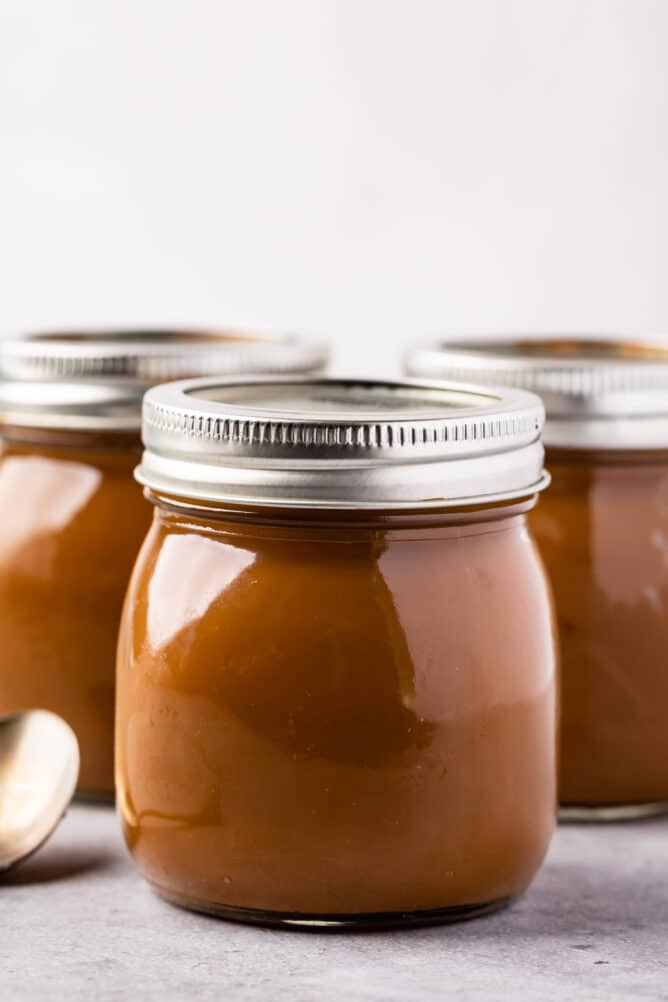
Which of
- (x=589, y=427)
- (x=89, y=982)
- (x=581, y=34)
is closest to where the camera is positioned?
(x=89, y=982)

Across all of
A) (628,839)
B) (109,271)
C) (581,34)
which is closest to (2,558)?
(628,839)

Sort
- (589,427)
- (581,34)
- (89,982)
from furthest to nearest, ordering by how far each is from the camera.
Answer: (581,34) < (589,427) < (89,982)

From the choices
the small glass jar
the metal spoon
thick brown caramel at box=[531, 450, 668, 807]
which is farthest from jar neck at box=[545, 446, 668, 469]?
the metal spoon

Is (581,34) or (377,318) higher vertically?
(581,34)

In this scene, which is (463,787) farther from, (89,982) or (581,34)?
(581,34)

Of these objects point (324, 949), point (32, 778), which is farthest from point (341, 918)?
point (32, 778)

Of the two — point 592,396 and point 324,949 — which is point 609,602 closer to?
point 592,396
